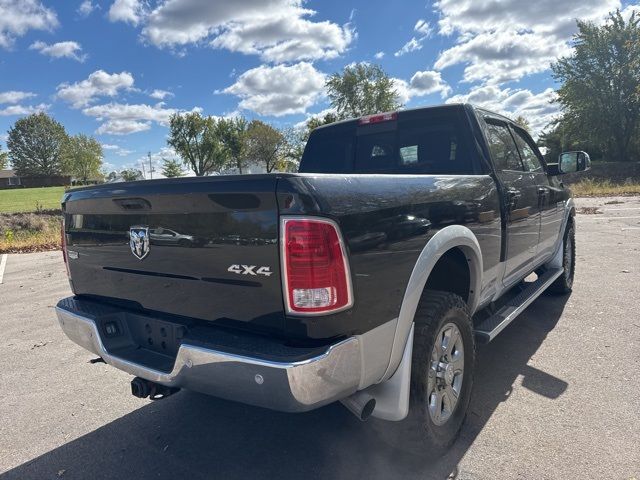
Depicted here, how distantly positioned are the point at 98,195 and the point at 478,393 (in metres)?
2.80

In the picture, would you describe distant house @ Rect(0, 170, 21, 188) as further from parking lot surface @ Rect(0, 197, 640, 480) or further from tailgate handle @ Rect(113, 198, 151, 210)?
tailgate handle @ Rect(113, 198, 151, 210)

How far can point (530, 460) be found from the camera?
2.40 meters

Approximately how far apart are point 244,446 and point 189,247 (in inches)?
52.2

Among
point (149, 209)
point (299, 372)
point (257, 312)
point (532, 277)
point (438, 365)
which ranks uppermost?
point (149, 209)

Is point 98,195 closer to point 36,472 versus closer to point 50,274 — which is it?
point 36,472

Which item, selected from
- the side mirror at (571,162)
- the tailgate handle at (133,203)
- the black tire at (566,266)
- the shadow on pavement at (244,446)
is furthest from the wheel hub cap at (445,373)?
the black tire at (566,266)

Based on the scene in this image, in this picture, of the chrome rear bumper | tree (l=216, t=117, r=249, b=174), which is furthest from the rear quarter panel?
tree (l=216, t=117, r=249, b=174)

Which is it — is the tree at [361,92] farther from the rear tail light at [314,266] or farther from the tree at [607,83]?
the rear tail light at [314,266]

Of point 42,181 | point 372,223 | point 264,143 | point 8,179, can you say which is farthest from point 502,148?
point 8,179

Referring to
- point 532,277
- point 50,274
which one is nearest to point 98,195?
point 532,277

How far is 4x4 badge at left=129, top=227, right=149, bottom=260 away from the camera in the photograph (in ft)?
7.52

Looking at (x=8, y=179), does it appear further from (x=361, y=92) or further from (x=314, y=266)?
(x=314, y=266)

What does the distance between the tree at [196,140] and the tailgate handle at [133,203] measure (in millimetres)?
65857

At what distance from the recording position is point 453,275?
2936 millimetres
